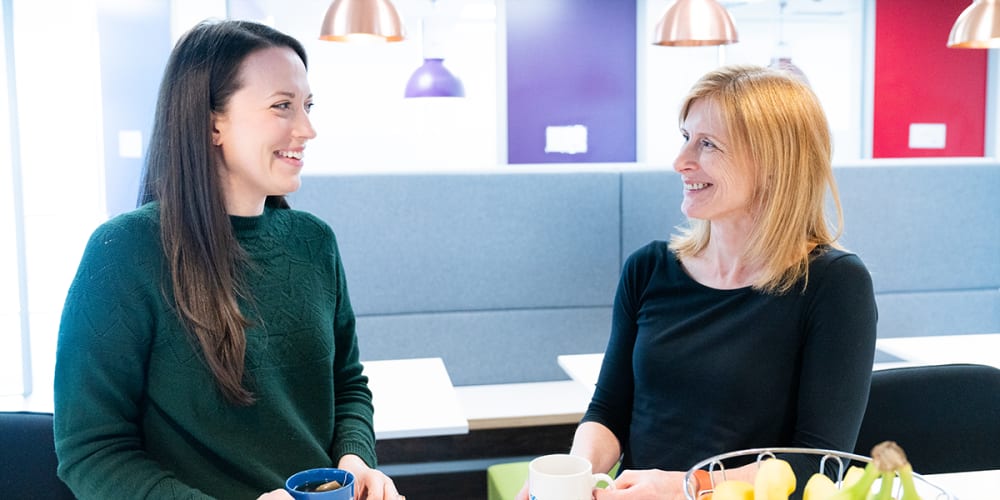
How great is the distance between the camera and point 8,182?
11.3ft

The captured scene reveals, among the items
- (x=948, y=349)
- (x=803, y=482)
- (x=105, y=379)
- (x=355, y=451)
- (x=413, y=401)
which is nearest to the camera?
(x=105, y=379)

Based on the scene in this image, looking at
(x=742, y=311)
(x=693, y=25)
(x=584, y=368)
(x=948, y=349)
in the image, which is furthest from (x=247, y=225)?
(x=693, y=25)

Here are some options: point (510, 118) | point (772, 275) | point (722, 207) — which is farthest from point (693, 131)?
point (510, 118)

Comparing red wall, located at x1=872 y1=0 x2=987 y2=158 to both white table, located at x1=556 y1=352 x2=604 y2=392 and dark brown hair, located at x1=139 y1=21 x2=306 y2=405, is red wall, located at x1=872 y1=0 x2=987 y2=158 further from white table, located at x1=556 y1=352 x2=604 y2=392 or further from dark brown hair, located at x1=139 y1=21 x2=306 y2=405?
dark brown hair, located at x1=139 y1=21 x2=306 y2=405

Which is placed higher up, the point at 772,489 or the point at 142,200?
the point at 142,200

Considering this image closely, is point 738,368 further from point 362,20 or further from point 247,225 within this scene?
point 362,20

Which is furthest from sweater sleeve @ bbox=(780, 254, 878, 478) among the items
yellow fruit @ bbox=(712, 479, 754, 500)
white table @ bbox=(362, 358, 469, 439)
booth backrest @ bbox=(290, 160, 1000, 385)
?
booth backrest @ bbox=(290, 160, 1000, 385)

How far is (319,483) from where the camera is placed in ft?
A: 3.16

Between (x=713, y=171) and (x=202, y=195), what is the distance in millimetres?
794

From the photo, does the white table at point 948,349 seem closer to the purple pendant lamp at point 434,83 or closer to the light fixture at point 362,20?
the light fixture at point 362,20

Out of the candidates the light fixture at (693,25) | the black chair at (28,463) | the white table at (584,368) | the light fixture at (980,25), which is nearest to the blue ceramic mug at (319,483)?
the black chair at (28,463)

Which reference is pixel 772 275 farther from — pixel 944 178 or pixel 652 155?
pixel 652 155

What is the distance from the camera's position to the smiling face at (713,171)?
4.84ft

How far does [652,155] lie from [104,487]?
18.4ft
